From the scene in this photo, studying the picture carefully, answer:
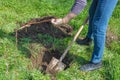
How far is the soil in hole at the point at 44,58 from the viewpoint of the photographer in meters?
5.06

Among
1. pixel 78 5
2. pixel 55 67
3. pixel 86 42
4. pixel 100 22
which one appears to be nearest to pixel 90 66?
pixel 55 67

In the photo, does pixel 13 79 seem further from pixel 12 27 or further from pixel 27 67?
pixel 12 27

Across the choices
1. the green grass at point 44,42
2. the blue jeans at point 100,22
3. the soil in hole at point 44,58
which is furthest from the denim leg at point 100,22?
the soil in hole at point 44,58

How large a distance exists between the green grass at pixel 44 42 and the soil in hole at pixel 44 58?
0.32 ft

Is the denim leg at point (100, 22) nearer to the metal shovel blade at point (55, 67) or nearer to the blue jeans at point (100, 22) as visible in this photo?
the blue jeans at point (100, 22)

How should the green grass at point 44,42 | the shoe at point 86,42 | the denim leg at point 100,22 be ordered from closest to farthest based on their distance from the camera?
the denim leg at point 100,22, the green grass at point 44,42, the shoe at point 86,42

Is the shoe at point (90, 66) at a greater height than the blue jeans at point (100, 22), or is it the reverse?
the blue jeans at point (100, 22)

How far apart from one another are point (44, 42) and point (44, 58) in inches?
15.1

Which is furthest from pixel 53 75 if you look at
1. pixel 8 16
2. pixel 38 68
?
pixel 8 16

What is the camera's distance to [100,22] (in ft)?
15.1

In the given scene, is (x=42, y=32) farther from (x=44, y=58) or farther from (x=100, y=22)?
(x=100, y=22)

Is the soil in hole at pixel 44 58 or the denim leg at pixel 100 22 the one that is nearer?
the denim leg at pixel 100 22

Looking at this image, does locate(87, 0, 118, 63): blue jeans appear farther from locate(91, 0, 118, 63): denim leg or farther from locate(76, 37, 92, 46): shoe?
locate(76, 37, 92, 46): shoe

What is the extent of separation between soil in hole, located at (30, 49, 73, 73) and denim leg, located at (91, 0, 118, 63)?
18.4 inches
